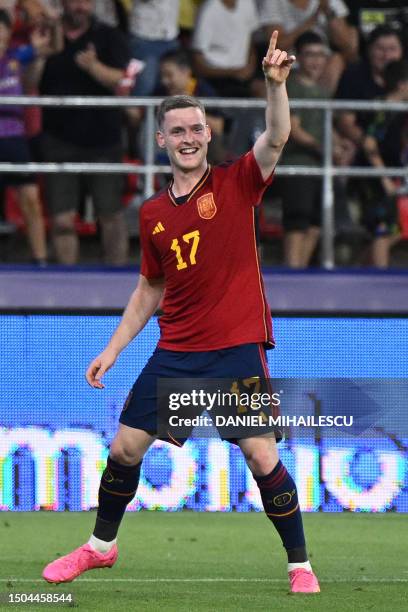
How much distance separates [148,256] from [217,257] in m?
0.40

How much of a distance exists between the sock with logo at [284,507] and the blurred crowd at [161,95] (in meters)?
5.21

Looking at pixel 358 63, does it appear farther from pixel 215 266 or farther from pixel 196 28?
pixel 215 266

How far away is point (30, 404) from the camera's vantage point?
9.92 metres

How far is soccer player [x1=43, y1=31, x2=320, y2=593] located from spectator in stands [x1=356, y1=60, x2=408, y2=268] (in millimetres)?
5386

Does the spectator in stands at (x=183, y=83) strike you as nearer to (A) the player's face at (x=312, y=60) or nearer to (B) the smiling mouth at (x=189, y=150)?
(A) the player's face at (x=312, y=60)

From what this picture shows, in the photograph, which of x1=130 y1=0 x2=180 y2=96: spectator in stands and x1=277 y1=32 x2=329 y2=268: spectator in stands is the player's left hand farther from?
x1=130 y1=0 x2=180 y2=96: spectator in stands

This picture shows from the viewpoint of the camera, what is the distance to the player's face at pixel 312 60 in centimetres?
1155

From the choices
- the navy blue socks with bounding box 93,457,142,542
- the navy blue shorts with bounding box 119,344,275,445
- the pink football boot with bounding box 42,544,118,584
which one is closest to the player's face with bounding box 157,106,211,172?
the navy blue shorts with bounding box 119,344,275,445

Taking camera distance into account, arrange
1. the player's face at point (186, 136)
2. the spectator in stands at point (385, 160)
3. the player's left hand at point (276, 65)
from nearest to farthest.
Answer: the player's left hand at point (276, 65) → the player's face at point (186, 136) → the spectator in stands at point (385, 160)

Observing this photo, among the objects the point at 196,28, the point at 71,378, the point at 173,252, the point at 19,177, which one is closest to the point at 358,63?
the point at 196,28

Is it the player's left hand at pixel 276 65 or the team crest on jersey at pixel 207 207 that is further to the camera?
the team crest on jersey at pixel 207 207

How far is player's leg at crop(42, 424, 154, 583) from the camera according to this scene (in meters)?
6.41

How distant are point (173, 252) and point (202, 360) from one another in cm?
49

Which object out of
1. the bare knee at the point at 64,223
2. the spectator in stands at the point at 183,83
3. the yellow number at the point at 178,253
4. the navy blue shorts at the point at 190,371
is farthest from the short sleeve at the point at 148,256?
the bare knee at the point at 64,223
